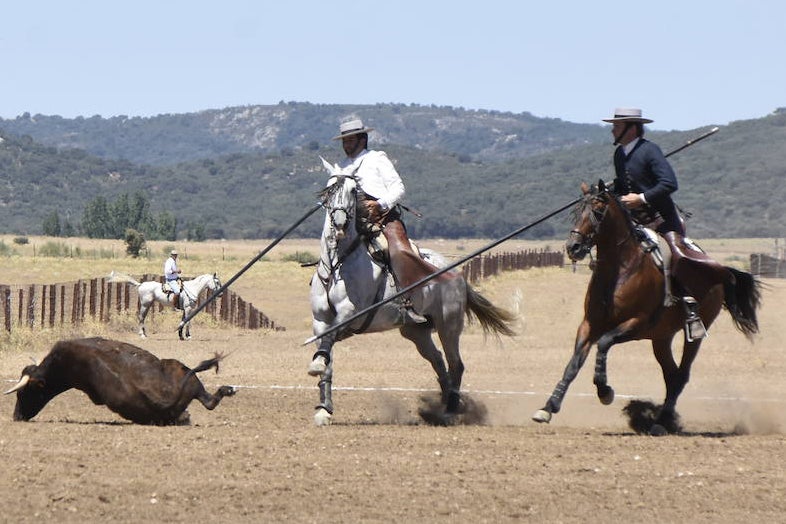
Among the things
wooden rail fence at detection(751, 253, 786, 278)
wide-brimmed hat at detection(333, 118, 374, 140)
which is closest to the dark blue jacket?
wide-brimmed hat at detection(333, 118, 374, 140)

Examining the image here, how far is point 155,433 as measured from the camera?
39.3 feet

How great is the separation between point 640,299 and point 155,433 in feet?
13.9

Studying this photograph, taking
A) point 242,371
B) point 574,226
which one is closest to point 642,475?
point 574,226

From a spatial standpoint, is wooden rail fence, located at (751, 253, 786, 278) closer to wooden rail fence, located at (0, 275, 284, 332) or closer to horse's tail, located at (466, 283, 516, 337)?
wooden rail fence, located at (0, 275, 284, 332)

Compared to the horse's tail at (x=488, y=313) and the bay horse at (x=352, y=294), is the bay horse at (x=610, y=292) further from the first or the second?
the horse's tail at (x=488, y=313)

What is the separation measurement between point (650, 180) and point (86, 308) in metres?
26.2

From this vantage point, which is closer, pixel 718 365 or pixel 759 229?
pixel 718 365

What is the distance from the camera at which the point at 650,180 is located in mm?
13594

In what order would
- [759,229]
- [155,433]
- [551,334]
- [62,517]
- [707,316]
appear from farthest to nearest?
[759,229]
[551,334]
[707,316]
[155,433]
[62,517]

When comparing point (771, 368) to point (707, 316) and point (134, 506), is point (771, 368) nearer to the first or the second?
point (707, 316)

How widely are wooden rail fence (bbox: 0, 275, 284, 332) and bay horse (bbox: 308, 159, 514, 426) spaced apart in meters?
15.1

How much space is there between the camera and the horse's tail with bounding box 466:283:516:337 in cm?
1535

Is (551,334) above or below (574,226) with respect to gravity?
below

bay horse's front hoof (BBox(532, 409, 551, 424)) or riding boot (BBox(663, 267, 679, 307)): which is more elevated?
riding boot (BBox(663, 267, 679, 307))
